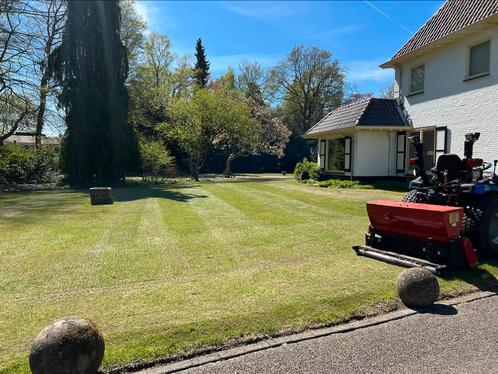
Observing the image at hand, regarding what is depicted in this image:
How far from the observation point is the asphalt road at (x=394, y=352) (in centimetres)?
294

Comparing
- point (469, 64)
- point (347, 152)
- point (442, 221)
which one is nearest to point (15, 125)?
point (347, 152)

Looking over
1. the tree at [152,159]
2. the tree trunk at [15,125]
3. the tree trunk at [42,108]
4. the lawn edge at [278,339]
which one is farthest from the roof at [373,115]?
the tree trunk at [15,125]

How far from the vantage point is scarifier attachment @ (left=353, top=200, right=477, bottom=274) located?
16.7 ft

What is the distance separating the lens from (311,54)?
45469 millimetres

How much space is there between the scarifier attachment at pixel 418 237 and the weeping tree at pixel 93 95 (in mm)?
17527

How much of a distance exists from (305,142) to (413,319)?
41069 mm

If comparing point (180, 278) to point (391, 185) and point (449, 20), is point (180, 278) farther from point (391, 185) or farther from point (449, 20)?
point (449, 20)

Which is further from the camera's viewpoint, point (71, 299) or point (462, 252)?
point (462, 252)

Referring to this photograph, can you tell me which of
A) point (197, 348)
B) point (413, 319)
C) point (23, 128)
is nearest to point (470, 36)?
point (413, 319)

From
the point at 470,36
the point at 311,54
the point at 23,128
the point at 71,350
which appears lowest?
the point at 71,350

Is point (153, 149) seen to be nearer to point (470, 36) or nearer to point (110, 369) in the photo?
point (470, 36)

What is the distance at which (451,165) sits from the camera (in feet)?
19.4

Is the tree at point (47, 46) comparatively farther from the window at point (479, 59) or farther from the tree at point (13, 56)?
the window at point (479, 59)

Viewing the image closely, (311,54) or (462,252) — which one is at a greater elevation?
(311,54)
